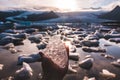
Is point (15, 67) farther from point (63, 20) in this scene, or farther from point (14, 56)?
point (63, 20)

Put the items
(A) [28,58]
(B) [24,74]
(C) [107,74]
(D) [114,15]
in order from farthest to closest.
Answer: (D) [114,15] → (A) [28,58] → (C) [107,74] → (B) [24,74]

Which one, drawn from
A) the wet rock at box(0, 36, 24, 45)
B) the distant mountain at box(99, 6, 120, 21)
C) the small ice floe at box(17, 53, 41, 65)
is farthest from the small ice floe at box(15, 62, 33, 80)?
the distant mountain at box(99, 6, 120, 21)

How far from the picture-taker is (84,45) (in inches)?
349

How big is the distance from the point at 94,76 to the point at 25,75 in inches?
62.3

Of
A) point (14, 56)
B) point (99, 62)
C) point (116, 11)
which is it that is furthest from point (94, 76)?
point (116, 11)

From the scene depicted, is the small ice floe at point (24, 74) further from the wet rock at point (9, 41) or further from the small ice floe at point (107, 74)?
A: the wet rock at point (9, 41)

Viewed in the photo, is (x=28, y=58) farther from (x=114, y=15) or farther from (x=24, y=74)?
(x=114, y=15)

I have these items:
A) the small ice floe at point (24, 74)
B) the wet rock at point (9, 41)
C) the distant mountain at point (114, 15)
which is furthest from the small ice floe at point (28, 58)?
the distant mountain at point (114, 15)

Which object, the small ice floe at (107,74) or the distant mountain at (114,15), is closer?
the small ice floe at (107,74)

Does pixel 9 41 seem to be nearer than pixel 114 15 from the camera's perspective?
Yes

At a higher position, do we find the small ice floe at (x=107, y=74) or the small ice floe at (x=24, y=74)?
the small ice floe at (x=24, y=74)

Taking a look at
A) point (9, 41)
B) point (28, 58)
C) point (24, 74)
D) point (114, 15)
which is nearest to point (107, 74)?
point (24, 74)

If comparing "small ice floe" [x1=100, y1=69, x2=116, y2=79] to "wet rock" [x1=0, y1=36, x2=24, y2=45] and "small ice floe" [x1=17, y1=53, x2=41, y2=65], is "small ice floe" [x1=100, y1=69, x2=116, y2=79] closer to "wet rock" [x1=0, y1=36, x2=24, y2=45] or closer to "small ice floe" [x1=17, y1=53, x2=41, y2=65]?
"small ice floe" [x1=17, y1=53, x2=41, y2=65]

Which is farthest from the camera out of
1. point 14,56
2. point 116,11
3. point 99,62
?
point 116,11
